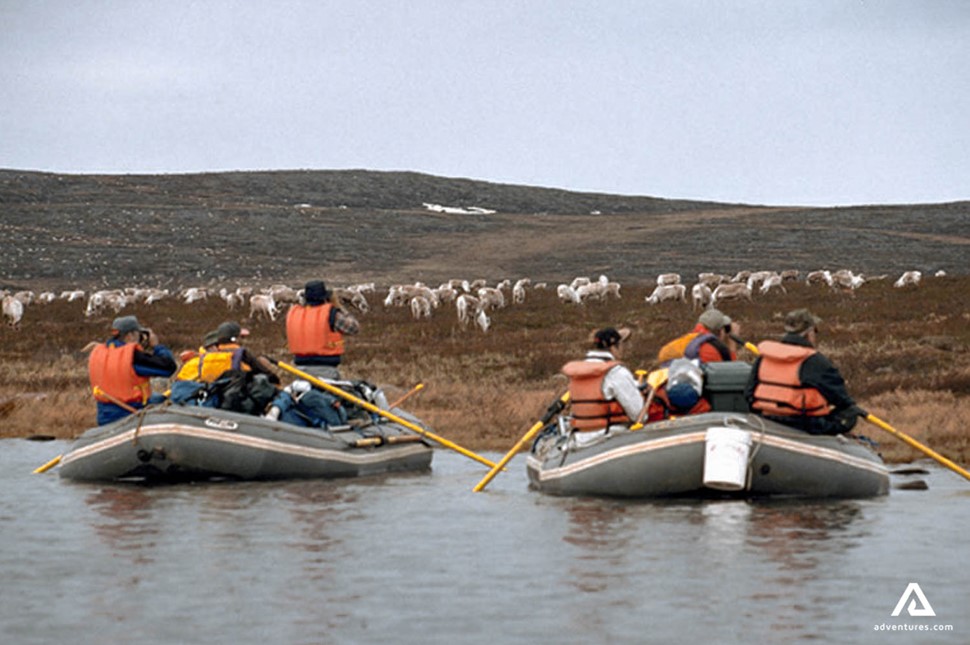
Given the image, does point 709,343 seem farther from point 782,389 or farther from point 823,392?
point 823,392

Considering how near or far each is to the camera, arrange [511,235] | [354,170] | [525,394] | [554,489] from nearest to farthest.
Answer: [554,489] < [525,394] < [511,235] < [354,170]

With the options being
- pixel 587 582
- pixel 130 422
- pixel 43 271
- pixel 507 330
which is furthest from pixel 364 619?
pixel 43 271

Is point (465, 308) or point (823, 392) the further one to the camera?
point (465, 308)

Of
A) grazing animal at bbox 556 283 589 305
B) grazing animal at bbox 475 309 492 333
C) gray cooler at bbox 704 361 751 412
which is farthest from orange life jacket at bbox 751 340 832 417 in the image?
grazing animal at bbox 556 283 589 305

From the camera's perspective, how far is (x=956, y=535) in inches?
579

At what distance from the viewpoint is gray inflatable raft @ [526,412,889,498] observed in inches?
618

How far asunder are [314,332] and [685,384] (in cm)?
531

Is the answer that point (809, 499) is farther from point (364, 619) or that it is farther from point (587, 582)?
point (364, 619)

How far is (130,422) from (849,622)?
9538mm

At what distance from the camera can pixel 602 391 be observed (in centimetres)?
1695

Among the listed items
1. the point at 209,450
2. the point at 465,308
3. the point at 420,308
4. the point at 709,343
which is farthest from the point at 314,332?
the point at 420,308

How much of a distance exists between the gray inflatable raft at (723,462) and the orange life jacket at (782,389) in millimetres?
207

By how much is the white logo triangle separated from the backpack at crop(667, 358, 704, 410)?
4551 millimetres

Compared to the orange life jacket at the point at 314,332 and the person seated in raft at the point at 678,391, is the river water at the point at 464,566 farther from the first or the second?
the orange life jacket at the point at 314,332
